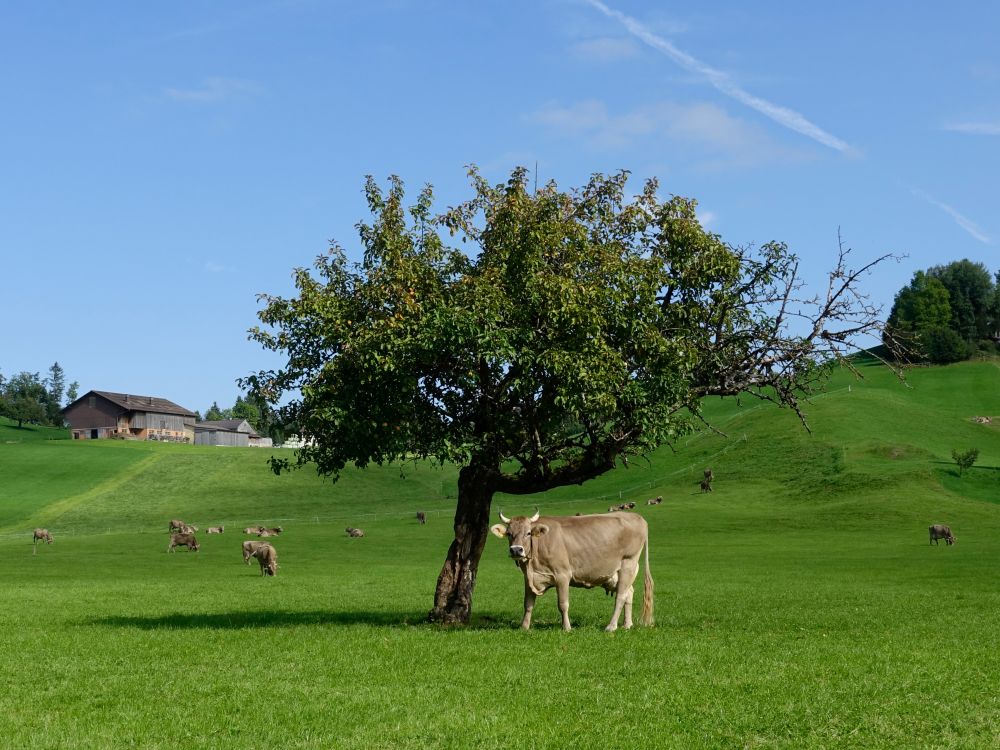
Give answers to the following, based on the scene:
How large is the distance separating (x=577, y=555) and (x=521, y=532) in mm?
1617

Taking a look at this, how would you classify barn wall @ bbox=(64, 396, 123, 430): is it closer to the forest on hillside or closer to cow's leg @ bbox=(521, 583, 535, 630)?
the forest on hillside

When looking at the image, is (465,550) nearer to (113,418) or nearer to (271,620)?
(271,620)

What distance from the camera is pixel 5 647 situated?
2300 cm

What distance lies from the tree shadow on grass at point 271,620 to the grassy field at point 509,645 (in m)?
0.15

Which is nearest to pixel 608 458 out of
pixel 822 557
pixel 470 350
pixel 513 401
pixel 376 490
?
pixel 513 401

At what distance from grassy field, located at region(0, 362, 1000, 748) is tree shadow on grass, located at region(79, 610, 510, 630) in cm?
15

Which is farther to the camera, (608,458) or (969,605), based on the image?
(969,605)

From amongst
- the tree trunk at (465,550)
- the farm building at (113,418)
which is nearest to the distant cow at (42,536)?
the tree trunk at (465,550)

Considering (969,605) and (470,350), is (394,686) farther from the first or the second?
(969,605)

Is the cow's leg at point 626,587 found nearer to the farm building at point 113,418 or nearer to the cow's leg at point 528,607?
the cow's leg at point 528,607

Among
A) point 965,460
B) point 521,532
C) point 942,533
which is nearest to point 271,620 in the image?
point 521,532

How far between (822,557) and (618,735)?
149ft

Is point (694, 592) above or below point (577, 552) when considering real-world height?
below

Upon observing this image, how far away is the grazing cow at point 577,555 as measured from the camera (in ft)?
78.5
